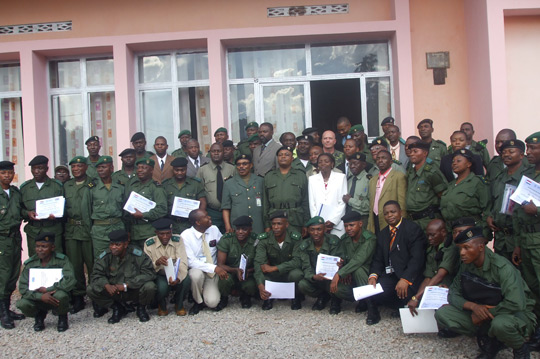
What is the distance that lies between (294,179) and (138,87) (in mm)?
4271

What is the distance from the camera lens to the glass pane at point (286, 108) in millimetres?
9172

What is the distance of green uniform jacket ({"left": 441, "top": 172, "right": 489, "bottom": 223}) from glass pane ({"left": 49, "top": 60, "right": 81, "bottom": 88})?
7.17 meters

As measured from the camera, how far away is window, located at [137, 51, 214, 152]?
928 cm

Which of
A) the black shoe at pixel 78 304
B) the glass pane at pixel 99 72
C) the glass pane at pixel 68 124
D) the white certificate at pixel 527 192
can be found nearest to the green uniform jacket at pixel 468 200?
the white certificate at pixel 527 192

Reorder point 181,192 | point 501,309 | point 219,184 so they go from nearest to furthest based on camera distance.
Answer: point 501,309
point 181,192
point 219,184

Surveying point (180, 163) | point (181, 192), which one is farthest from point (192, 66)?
point (181, 192)

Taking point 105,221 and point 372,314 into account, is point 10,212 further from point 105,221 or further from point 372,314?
point 372,314

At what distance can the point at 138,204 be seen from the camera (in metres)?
6.31

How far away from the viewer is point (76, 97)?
947cm

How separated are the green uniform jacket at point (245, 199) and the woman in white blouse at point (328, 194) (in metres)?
0.68

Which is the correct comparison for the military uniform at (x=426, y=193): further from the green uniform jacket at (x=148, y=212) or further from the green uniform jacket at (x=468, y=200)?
the green uniform jacket at (x=148, y=212)

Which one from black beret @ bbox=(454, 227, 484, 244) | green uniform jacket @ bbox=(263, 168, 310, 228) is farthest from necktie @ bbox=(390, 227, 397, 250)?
green uniform jacket @ bbox=(263, 168, 310, 228)

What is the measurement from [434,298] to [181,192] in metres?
3.50

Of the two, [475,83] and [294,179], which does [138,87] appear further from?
[475,83]
